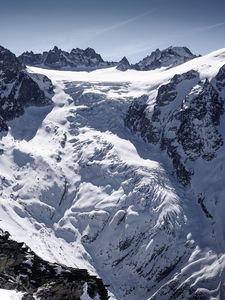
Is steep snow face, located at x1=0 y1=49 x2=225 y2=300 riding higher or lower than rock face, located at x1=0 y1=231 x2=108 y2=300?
lower

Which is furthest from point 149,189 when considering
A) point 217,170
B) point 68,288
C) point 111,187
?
point 68,288

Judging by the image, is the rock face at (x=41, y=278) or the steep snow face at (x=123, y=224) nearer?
the rock face at (x=41, y=278)

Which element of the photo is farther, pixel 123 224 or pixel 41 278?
pixel 123 224

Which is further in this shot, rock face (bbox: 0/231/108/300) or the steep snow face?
the steep snow face

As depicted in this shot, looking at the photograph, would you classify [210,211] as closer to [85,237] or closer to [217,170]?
[217,170]

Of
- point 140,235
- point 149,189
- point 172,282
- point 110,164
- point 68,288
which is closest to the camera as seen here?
point 68,288

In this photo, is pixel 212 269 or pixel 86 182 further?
pixel 86 182

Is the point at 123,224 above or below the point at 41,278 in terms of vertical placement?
below

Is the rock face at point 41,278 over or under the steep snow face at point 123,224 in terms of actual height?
over
